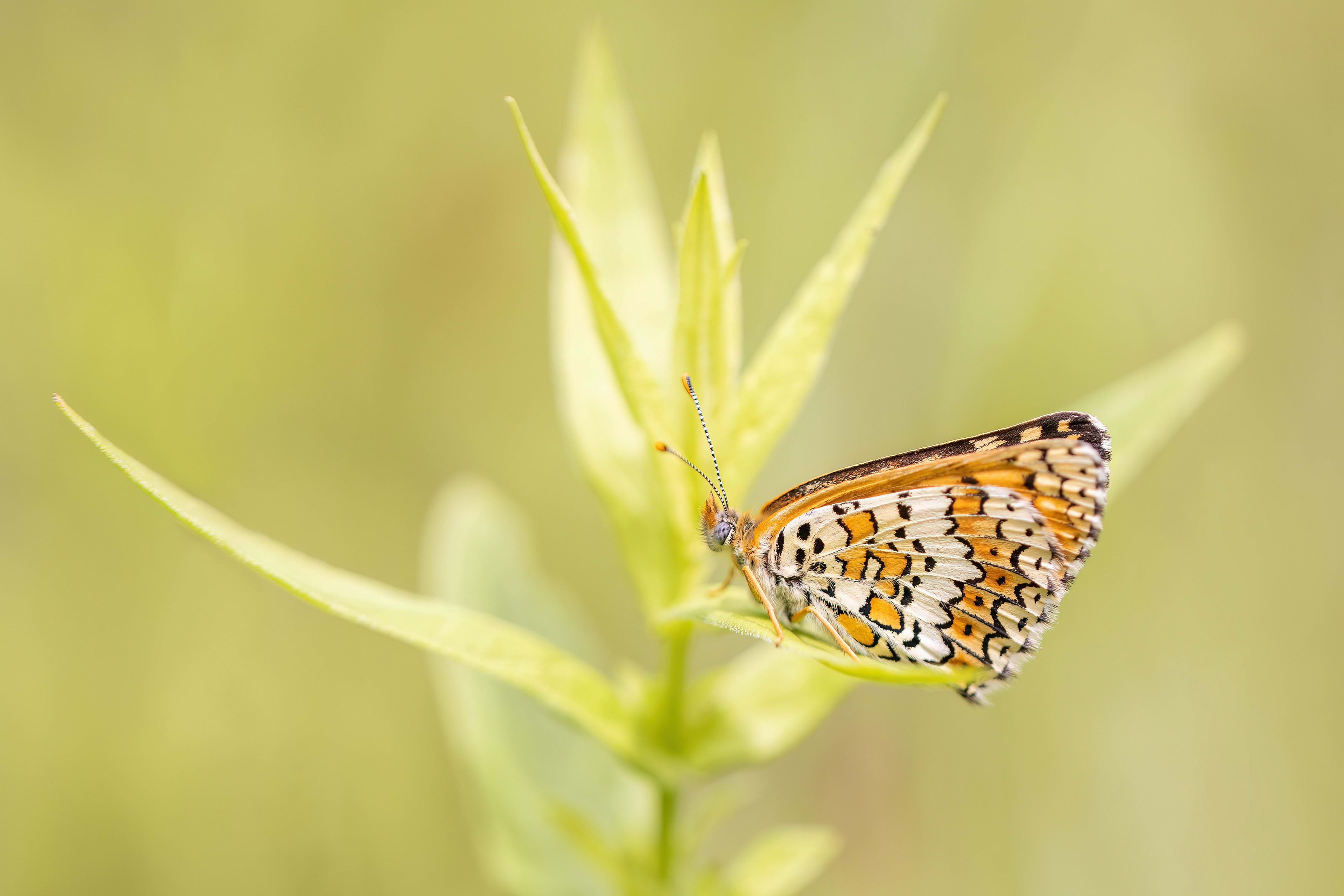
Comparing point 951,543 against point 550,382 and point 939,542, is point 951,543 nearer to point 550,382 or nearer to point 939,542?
point 939,542

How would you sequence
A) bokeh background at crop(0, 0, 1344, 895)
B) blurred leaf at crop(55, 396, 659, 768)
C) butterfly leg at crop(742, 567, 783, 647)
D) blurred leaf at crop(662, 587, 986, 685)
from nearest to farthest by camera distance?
blurred leaf at crop(662, 587, 986, 685) < blurred leaf at crop(55, 396, 659, 768) < butterfly leg at crop(742, 567, 783, 647) < bokeh background at crop(0, 0, 1344, 895)

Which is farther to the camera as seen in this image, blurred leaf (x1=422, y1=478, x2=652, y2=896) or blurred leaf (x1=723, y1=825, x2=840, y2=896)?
blurred leaf (x1=422, y1=478, x2=652, y2=896)

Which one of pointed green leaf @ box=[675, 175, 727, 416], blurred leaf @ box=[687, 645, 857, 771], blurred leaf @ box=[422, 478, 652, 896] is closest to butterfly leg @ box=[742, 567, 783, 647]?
blurred leaf @ box=[687, 645, 857, 771]

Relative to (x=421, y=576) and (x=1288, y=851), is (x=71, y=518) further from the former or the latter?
(x=1288, y=851)

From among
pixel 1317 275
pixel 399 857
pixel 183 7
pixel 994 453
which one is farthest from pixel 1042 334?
pixel 183 7

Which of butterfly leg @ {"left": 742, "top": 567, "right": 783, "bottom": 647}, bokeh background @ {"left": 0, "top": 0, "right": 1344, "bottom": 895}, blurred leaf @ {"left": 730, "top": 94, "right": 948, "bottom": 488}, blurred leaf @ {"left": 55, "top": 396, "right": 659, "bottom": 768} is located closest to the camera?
blurred leaf @ {"left": 55, "top": 396, "right": 659, "bottom": 768}

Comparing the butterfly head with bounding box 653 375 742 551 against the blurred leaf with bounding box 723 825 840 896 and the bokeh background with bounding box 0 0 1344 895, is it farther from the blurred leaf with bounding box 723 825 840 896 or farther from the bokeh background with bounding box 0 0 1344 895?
the bokeh background with bounding box 0 0 1344 895

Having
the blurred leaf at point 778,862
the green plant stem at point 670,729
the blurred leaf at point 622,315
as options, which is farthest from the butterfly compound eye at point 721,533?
the blurred leaf at point 778,862
